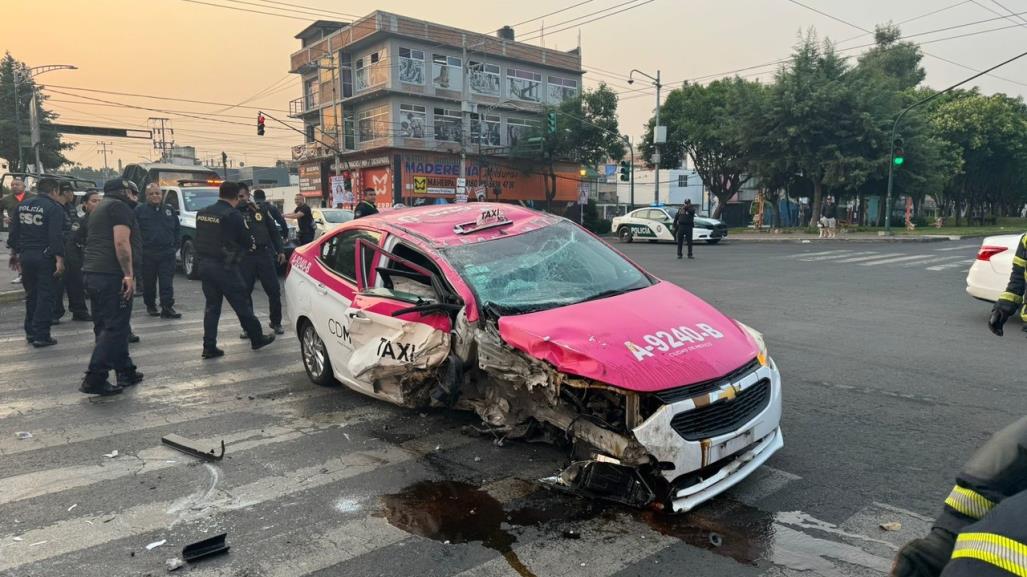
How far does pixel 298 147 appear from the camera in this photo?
5131 centimetres

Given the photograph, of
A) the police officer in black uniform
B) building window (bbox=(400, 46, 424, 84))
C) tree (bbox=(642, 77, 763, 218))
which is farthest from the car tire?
tree (bbox=(642, 77, 763, 218))

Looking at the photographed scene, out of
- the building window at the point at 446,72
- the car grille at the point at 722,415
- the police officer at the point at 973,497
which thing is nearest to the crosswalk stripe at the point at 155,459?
the car grille at the point at 722,415

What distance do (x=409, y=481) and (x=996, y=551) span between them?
3.31 meters

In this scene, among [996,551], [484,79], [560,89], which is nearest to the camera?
[996,551]

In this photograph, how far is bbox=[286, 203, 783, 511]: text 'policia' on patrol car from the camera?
3.59 meters

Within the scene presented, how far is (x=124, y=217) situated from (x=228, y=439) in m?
2.58

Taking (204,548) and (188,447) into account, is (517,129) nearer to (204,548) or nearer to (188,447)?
(188,447)

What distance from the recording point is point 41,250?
802 cm

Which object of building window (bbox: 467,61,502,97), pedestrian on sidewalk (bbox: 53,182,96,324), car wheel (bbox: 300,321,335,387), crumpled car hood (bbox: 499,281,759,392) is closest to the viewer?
crumpled car hood (bbox: 499,281,759,392)

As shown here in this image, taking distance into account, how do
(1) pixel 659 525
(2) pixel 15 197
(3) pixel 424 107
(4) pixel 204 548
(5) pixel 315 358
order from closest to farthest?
(4) pixel 204 548 < (1) pixel 659 525 < (5) pixel 315 358 < (2) pixel 15 197 < (3) pixel 424 107

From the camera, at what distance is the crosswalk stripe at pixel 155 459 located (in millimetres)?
4098

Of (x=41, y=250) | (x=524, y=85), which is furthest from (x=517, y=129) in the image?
(x=41, y=250)

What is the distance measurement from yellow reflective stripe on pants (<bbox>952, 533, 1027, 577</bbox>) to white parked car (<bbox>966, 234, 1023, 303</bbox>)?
9.12 m

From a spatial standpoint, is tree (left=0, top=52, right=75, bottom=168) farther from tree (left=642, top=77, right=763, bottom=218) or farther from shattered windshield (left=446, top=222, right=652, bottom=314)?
shattered windshield (left=446, top=222, right=652, bottom=314)
